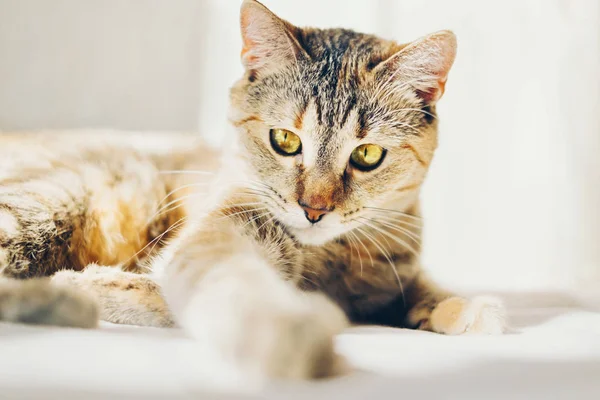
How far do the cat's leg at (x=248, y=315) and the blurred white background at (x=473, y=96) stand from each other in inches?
47.1

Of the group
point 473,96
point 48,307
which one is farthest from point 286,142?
point 473,96

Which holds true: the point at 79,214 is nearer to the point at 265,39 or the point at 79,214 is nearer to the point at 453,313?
the point at 265,39

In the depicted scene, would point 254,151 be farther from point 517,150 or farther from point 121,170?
point 517,150

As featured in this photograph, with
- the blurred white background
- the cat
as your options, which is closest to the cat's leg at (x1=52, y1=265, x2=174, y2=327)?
the cat

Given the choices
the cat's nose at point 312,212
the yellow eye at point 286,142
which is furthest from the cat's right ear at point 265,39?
the cat's nose at point 312,212

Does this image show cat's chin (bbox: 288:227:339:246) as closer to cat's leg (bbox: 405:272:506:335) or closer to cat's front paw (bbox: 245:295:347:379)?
cat's leg (bbox: 405:272:506:335)

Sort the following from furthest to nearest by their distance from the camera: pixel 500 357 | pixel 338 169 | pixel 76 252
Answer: pixel 76 252 < pixel 338 169 < pixel 500 357

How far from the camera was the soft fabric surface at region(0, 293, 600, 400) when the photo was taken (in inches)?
22.5

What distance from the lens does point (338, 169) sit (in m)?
1.08

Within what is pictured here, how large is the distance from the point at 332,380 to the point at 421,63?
757 mm

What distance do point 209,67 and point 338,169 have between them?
1128 millimetres

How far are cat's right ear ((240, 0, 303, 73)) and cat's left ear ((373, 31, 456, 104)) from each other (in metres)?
0.19

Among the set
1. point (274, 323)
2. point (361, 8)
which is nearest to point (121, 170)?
point (274, 323)

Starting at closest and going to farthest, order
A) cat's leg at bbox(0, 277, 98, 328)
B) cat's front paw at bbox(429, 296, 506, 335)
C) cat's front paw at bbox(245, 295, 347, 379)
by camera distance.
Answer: cat's front paw at bbox(245, 295, 347, 379)
cat's leg at bbox(0, 277, 98, 328)
cat's front paw at bbox(429, 296, 506, 335)
